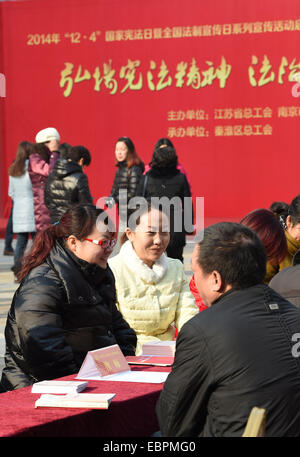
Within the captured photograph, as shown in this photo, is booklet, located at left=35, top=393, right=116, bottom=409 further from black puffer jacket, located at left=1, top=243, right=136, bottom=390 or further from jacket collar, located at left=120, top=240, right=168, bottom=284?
jacket collar, located at left=120, top=240, right=168, bottom=284

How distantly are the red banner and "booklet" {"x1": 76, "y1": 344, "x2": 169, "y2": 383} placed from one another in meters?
9.67

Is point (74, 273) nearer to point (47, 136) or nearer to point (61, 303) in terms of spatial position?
point (61, 303)

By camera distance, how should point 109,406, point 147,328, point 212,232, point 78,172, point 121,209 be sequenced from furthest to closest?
point 121,209, point 78,172, point 147,328, point 109,406, point 212,232

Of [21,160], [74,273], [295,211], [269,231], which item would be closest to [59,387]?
[74,273]

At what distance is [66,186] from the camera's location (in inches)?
288

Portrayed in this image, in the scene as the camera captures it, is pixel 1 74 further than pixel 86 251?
Yes

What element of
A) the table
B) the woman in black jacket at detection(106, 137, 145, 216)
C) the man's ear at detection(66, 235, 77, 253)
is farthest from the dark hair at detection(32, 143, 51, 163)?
the table

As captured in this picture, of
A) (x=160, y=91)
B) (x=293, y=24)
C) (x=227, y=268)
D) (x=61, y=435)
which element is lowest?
(x=61, y=435)

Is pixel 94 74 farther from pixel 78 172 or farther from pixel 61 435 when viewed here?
pixel 61 435

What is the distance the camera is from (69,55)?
1331 cm

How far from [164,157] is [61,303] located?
155 inches

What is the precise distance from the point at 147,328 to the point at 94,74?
9.65 m

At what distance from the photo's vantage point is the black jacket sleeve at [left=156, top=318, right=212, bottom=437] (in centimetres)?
224
